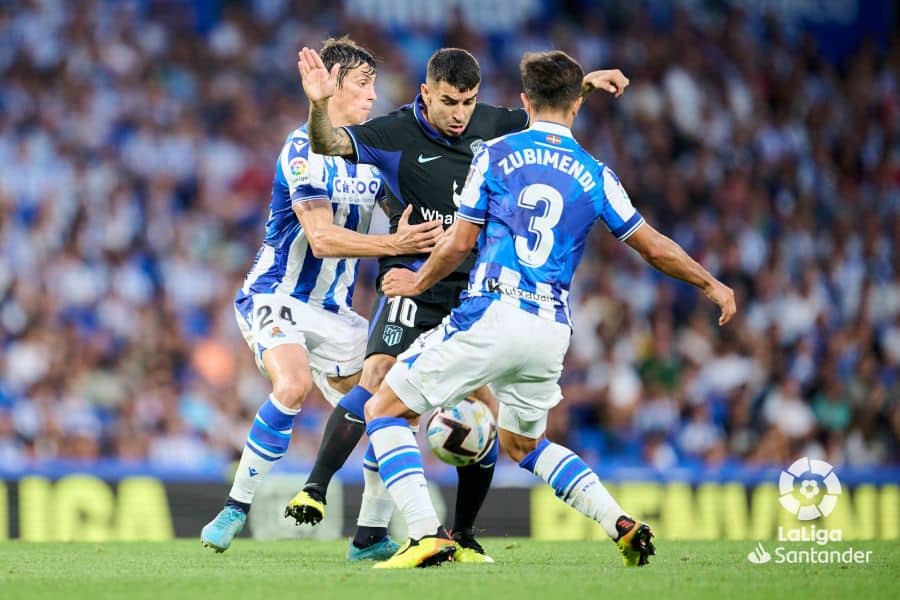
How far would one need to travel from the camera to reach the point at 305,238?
8180 mm

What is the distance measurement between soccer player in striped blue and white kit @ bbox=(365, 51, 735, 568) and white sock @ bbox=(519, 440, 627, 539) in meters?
0.03

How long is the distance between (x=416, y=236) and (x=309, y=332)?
4.78 ft

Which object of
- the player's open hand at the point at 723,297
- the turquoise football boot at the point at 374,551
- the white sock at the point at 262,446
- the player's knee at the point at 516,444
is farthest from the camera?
the white sock at the point at 262,446

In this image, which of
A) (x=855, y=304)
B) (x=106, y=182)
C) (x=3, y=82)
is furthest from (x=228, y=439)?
(x=855, y=304)

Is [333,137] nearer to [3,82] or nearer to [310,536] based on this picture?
[310,536]

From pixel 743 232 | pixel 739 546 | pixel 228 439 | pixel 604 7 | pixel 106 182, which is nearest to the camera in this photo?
pixel 739 546

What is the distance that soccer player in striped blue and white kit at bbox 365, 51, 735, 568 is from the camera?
6.36 m

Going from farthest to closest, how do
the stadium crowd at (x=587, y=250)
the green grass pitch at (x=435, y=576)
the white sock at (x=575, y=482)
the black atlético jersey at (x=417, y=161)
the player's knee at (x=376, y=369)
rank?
the stadium crowd at (x=587, y=250) → the player's knee at (x=376, y=369) → the black atlético jersey at (x=417, y=161) → the white sock at (x=575, y=482) → the green grass pitch at (x=435, y=576)

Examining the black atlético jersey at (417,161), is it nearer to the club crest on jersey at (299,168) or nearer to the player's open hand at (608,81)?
the club crest on jersey at (299,168)

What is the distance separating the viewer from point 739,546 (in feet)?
27.9

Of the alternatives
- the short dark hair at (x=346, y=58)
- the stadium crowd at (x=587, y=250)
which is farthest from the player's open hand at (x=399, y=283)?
the stadium crowd at (x=587, y=250)

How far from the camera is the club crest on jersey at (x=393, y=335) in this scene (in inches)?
294

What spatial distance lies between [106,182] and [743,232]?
765 cm

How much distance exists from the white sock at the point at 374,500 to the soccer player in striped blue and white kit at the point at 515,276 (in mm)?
1120
